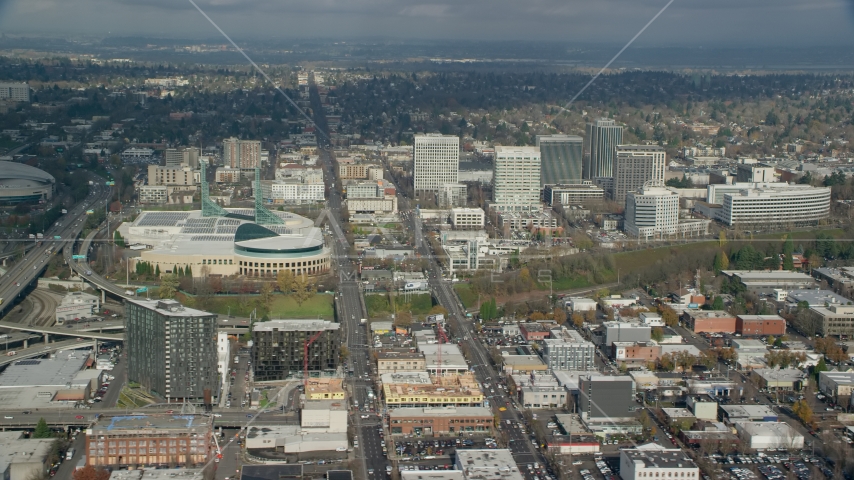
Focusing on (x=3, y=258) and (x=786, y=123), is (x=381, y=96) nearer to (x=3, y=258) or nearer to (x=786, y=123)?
(x=786, y=123)

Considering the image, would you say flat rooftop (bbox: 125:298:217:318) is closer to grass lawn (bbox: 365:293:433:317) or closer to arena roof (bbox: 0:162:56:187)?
grass lawn (bbox: 365:293:433:317)

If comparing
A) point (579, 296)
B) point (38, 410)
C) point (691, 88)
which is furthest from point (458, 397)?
point (691, 88)

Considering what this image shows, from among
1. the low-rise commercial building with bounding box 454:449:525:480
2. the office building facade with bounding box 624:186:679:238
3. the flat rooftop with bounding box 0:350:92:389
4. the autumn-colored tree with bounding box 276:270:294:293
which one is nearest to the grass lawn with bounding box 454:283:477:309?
the autumn-colored tree with bounding box 276:270:294:293

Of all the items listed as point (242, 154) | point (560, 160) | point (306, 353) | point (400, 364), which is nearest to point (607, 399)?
point (400, 364)

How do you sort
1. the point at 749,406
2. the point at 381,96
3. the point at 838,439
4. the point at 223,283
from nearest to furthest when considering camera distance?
1. the point at 838,439
2. the point at 749,406
3. the point at 223,283
4. the point at 381,96

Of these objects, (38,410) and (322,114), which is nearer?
(38,410)

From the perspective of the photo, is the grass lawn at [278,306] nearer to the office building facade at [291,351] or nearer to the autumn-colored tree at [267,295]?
the autumn-colored tree at [267,295]
